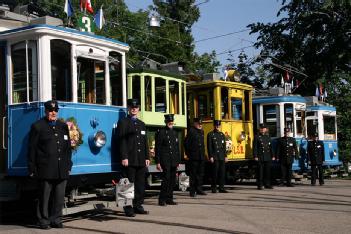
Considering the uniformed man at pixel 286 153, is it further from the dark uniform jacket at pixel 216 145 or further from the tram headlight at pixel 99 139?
the tram headlight at pixel 99 139

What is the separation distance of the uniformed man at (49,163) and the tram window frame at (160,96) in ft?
15.9

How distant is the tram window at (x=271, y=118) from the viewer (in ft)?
58.6

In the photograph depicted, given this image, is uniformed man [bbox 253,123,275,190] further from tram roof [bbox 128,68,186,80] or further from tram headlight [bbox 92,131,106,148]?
tram headlight [bbox 92,131,106,148]

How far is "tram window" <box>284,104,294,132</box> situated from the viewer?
17.8 meters

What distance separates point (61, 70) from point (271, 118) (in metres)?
10.2

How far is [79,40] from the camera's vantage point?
9484 millimetres

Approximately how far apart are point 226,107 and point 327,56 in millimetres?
14410

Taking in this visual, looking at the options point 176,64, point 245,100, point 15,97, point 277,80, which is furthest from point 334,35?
point 15,97

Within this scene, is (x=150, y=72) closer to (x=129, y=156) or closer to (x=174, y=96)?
(x=174, y=96)

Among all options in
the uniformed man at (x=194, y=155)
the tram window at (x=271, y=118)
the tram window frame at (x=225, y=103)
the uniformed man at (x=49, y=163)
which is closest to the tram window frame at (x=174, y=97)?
the uniformed man at (x=194, y=155)

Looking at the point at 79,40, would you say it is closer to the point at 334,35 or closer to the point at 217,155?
the point at 217,155

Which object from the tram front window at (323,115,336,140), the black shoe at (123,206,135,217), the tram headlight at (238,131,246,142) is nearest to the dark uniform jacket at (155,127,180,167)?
the black shoe at (123,206,135,217)

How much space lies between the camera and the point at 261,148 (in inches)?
601

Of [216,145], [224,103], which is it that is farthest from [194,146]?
[224,103]
